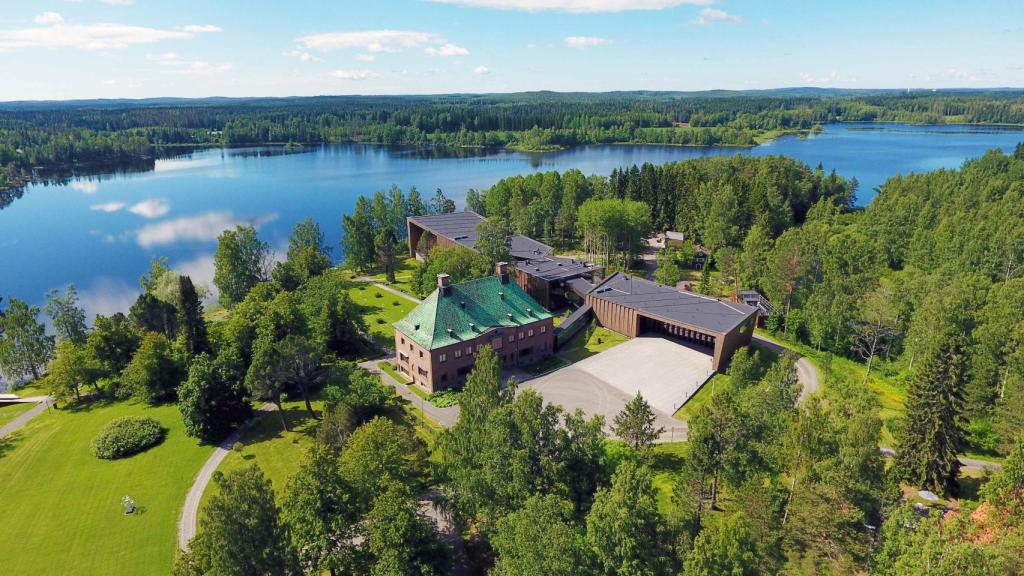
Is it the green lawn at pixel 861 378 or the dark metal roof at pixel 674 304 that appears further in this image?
the dark metal roof at pixel 674 304

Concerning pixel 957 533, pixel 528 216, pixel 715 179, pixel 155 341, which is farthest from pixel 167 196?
pixel 957 533

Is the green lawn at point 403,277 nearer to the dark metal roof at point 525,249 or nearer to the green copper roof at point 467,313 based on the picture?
the dark metal roof at point 525,249

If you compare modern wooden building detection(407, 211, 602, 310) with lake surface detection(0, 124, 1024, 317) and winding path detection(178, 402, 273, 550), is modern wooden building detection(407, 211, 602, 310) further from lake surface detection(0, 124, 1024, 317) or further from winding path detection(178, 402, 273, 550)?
winding path detection(178, 402, 273, 550)

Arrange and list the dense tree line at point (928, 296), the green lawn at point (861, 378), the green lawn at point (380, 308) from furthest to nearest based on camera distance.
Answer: the green lawn at point (380, 308) → the green lawn at point (861, 378) → the dense tree line at point (928, 296)

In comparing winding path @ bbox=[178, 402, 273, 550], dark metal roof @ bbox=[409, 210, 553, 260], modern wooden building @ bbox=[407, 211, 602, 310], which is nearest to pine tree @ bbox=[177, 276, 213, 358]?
winding path @ bbox=[178, 402, 273, 550]

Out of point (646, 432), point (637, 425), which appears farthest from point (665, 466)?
point (637, 425)

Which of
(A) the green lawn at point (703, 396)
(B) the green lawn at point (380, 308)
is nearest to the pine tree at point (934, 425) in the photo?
(A) the green lawn at point (703, 396)
